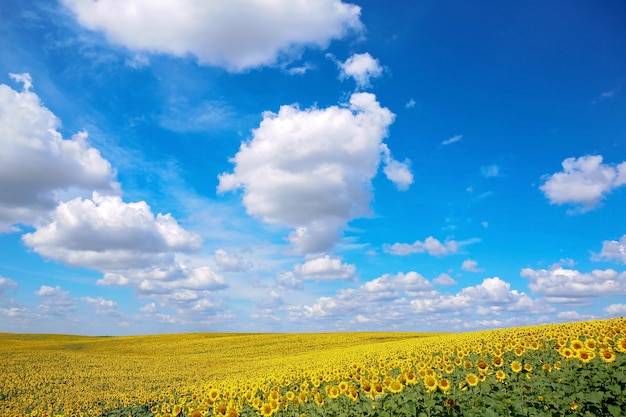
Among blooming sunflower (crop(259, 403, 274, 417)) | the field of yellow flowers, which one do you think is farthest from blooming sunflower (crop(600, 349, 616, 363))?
blooming sunflower (crop(259, 403, 274, 417))

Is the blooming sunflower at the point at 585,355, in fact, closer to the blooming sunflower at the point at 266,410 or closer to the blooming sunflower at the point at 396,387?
the blooming sunflower at the point at 396,387

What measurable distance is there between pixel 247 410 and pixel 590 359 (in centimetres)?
690

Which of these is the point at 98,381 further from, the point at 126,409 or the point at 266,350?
the point at 266,350

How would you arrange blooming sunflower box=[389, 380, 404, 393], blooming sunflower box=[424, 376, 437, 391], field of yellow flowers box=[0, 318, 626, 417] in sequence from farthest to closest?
blooming sunflower box=[389, 380, 404, 393], blooming sunflower box=[424, 376, 437, 391], field of yellow flowers box=[0, 318, 626, 417]

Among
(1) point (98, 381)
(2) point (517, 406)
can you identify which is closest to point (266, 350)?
(1) point (98, 381)

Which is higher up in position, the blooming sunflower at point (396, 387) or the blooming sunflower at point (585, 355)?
the blooming sunflower at point (585, 355)

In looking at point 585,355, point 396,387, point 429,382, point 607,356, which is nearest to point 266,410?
point 396,387

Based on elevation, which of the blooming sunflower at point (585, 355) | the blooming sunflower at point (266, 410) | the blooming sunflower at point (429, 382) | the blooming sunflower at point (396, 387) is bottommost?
the blooming sunflower at point (266, 410)

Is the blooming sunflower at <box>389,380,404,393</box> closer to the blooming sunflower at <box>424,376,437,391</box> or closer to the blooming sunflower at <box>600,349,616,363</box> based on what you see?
the blooming sunflower at <box>424,376,437,391</box>

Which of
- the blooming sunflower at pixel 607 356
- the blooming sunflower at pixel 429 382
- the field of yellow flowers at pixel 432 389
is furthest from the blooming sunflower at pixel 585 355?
the blooming sunflower at pixel 429 382

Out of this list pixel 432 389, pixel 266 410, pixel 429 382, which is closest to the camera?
pixel 432 389

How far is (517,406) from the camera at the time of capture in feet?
22.3

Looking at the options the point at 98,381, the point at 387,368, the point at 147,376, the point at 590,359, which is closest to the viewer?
the point at 590,359

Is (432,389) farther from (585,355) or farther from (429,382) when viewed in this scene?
(585,355)
